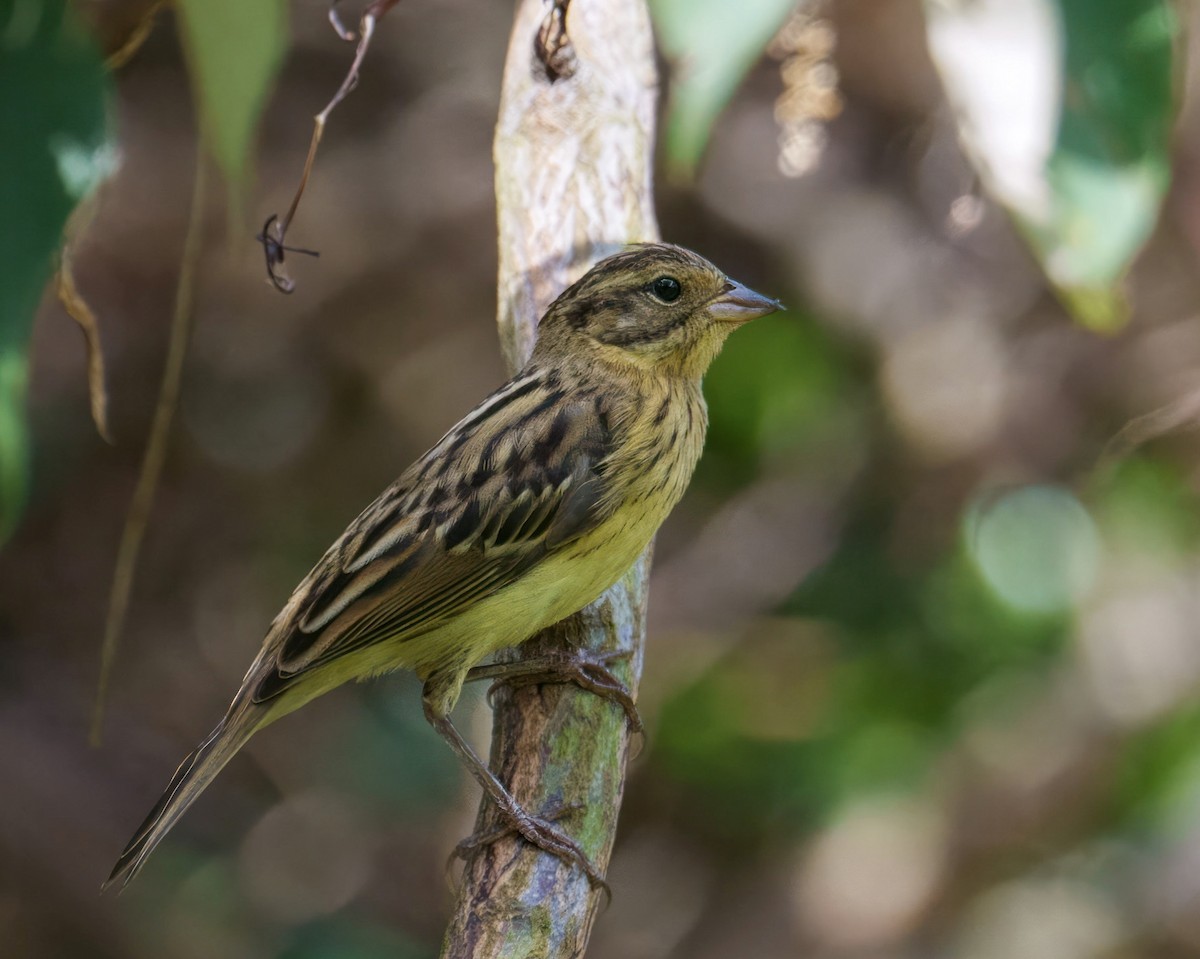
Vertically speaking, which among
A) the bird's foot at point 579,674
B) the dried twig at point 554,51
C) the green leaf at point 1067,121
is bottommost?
the bird's foot at point 579,674

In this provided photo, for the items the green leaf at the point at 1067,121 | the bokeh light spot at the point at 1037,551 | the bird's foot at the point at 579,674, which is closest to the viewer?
the green leaf at the point at 1067,121

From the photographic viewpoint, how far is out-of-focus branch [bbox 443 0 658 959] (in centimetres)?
320

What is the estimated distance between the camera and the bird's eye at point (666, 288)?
12.0ft

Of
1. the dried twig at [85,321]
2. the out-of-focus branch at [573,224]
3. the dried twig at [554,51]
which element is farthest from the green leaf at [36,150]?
the dried twig at [554,51]

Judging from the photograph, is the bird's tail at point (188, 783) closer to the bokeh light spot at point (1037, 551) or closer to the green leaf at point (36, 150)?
the green leaf at point (36, 150)

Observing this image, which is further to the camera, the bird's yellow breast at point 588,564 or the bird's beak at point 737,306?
the bird's beak at point 737,306

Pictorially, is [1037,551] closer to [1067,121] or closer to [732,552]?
[732,552]

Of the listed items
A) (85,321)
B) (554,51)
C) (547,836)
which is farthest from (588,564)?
(554,51)

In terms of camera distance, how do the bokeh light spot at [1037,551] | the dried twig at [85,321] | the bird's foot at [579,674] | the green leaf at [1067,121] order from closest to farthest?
the green leaf at [1067,121] → the dried twig at [85,321] → the bird's foot at [579,674] → the bokeh light spot at [1037,551]

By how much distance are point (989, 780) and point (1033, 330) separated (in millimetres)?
1987

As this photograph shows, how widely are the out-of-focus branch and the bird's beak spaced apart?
1.03 feet

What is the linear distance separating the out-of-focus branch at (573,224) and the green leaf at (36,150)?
129cm

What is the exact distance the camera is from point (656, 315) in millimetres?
3715

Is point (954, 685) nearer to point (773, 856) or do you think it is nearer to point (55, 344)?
point (773, 856)
